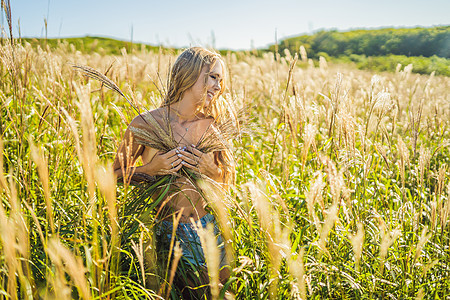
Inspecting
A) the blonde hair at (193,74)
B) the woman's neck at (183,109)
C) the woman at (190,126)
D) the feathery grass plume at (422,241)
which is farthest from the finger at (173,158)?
the feathery grass plume at (422,241)

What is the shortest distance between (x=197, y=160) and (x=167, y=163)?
0.56 ft

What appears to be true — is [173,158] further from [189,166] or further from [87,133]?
[87,133]

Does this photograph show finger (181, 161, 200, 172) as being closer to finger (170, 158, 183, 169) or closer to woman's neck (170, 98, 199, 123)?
finger (170, 158, 183, 169)

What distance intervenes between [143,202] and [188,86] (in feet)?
2.76

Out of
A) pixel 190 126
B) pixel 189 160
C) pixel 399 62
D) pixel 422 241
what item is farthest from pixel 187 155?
pixel 399 62

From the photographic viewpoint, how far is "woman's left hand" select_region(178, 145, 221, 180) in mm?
1740

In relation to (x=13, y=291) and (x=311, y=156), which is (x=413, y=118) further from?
(x=13, y=291)


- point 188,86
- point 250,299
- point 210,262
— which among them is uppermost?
point 188,86

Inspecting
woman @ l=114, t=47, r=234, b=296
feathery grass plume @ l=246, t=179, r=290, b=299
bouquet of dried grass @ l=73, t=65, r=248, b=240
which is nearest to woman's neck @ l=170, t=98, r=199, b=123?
woman @ l=114, t=47, r=234, b=296

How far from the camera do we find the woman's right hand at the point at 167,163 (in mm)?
1708

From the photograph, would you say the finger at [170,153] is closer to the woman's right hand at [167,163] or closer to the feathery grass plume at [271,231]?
the woman's right hand at [167,163]

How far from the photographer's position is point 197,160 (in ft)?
5.82

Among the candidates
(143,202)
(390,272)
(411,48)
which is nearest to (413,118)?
(390,272)

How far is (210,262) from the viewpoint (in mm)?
974
